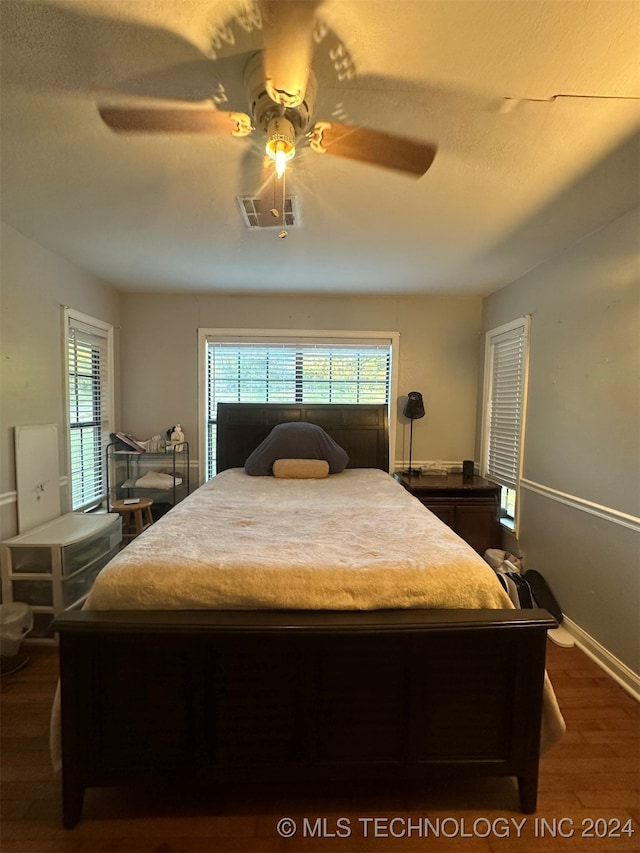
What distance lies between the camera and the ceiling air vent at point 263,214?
80.6 inches

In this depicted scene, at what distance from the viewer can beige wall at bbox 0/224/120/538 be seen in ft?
7.70

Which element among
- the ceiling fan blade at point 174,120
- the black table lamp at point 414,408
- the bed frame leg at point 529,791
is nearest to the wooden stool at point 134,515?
the black table lamp at point 414,408

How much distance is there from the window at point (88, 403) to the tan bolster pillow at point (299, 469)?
1.66 meters

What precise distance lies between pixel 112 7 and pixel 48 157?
35.5 inches

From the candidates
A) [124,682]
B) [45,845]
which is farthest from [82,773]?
[124,682]

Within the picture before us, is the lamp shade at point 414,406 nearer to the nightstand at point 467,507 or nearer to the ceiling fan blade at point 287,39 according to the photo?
the nightstand at point 467,507

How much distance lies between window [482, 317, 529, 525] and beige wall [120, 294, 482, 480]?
317 mm

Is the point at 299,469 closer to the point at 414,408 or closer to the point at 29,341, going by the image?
the point at 414,408

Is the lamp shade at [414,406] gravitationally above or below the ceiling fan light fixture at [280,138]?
below

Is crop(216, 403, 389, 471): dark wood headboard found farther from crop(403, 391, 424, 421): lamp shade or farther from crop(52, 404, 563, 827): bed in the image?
crop(52, 404, 563, 827): bed

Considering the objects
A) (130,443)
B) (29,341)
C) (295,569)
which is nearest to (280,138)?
(295,569)

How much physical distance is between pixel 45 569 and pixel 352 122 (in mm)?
2924

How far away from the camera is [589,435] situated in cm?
236

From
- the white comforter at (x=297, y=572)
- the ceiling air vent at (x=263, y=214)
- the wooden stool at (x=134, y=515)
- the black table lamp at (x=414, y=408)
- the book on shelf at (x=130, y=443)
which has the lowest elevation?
the wooden stool at (x=134, y=515)
